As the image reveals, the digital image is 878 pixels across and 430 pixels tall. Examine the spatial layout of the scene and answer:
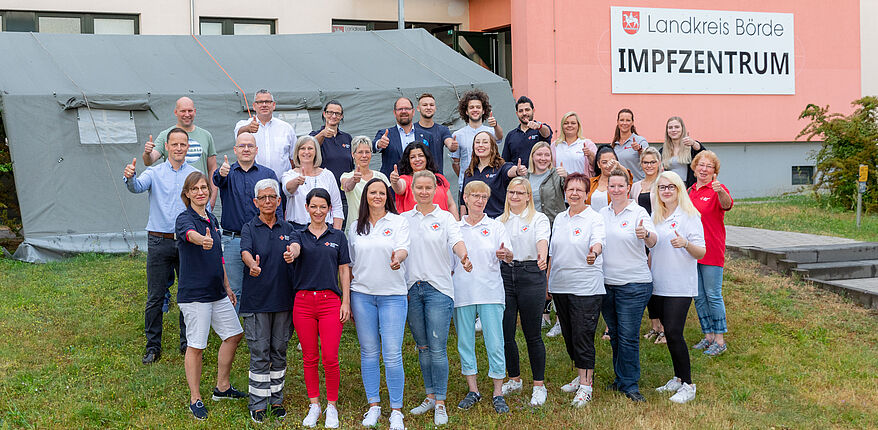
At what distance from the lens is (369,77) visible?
11570mm

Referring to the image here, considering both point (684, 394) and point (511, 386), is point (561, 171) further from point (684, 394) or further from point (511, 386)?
point (684, 394)

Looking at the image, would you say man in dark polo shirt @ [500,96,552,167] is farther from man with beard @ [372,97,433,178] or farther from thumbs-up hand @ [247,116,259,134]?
thumbs-up hand @ [247,116,259,134]

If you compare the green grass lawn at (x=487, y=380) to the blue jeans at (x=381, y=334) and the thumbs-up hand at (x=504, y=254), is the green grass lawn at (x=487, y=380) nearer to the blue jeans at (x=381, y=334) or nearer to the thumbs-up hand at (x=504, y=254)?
the blue jeans at (x=381, y=334)

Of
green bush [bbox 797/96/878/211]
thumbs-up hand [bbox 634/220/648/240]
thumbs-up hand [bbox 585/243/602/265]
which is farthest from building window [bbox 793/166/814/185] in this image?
thumbs-up hand [bbox 585/243/602/265]

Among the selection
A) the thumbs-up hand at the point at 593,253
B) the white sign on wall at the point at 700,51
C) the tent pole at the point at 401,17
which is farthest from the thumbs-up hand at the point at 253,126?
the white sign on wall at the point at 700,51

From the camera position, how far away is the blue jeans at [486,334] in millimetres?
4980

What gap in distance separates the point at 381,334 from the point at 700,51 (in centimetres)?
1419

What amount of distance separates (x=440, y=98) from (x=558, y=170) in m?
5.62

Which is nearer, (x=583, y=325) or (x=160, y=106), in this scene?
(x=583, y=325)

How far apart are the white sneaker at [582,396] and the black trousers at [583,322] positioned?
5.5 inches

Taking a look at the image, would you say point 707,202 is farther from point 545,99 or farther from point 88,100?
point 545,99

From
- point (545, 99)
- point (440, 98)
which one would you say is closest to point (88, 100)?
point (440, 98)

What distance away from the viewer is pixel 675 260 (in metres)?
5.20

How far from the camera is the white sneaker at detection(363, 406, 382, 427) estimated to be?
4.72 metres
